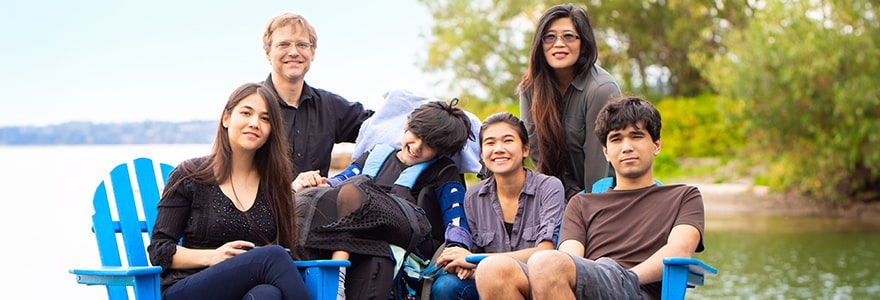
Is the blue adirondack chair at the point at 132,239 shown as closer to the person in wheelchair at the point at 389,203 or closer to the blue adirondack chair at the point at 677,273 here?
the person in wheelchair at the point at 389,203

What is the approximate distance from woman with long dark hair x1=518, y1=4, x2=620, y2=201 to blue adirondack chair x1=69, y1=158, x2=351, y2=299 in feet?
3.48

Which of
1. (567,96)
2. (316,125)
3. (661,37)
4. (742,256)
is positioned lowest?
(742,256)

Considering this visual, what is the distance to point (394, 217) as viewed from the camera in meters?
3.26

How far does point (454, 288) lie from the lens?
3.20 meters

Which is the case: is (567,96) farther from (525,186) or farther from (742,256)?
(742,256)

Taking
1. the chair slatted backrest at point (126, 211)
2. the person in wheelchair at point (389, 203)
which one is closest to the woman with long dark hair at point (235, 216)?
the person in wheelchair at point (389, 203)

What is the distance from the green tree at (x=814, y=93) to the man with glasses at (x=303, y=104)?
32.4 feet

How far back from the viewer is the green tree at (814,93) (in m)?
12.5

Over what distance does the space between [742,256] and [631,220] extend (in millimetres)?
8498

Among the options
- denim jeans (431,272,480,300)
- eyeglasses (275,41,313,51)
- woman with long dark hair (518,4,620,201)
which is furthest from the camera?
eyeglasses (275,41,313,51)

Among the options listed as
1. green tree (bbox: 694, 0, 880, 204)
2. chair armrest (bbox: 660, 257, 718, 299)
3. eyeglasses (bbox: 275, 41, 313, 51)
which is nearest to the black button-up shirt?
Answer: eyeglasses (bbox: 275, 41, 313, 51)

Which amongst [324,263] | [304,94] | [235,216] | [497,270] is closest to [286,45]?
[304,94]

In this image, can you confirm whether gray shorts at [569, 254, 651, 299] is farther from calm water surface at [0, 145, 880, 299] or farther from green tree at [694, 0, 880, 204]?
green tree at [694, 0, 880, 204]

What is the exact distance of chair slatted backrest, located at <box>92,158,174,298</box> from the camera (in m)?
3.31
